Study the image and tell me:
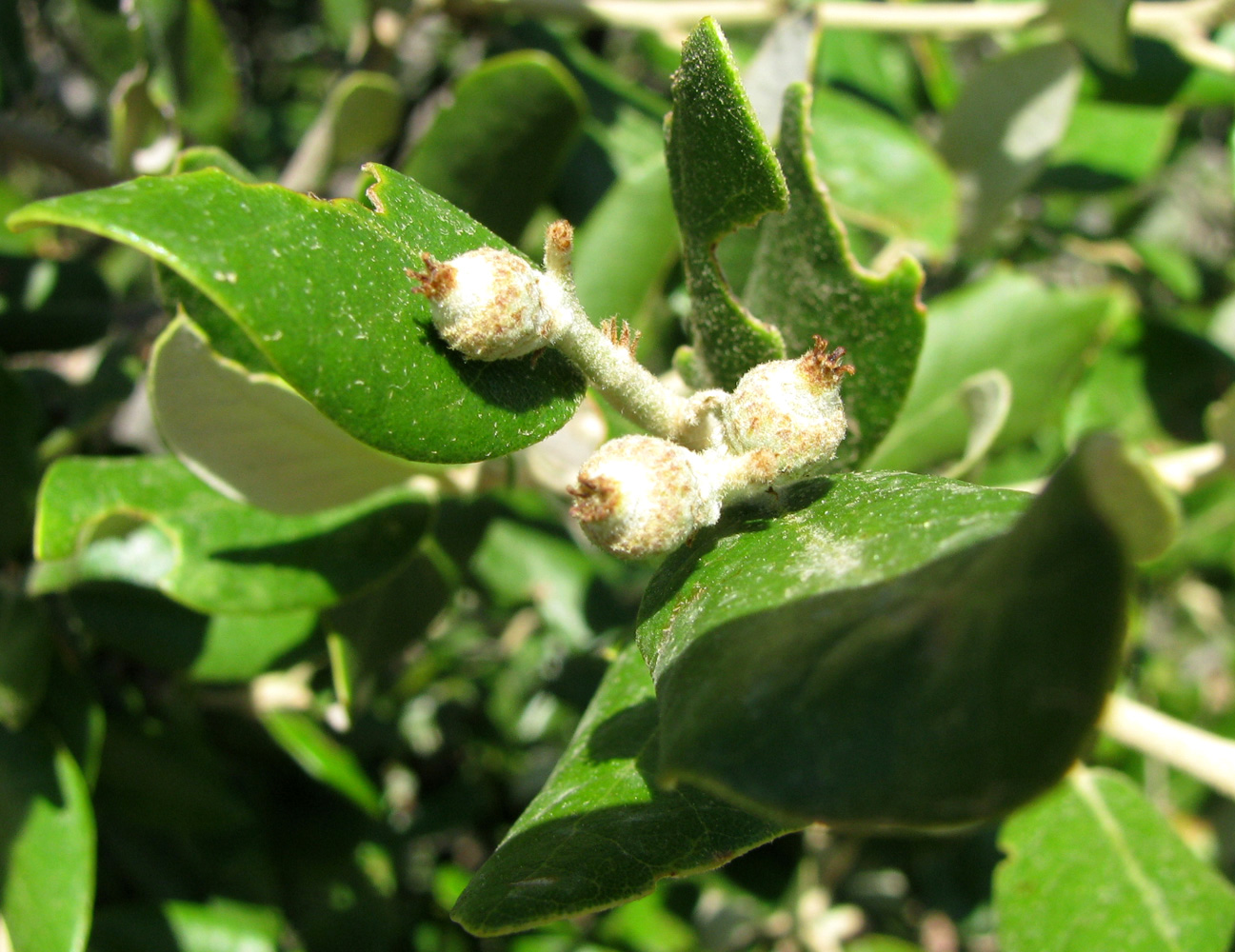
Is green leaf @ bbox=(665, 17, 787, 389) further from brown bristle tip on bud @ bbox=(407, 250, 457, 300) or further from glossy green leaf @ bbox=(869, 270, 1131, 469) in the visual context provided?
glossy green leaf @ bbox=(869, 270, 1131, 469)

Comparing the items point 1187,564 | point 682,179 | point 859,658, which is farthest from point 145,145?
point 1187,564

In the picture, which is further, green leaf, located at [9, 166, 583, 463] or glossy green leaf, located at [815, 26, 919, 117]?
glossy green leaf, located at [815, 26, 919, 117]

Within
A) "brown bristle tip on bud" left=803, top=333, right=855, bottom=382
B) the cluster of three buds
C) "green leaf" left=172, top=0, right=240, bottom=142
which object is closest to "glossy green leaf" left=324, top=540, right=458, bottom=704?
the cluster of three buds

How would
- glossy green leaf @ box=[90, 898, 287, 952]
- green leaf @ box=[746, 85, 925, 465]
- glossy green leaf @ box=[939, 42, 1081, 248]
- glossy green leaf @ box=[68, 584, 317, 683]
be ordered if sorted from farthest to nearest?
glossy green leaf @ box=[90, 898, 287, 952], glossy green leaf @ box=[939, 42, 1081, 248], glossy green leaf @ box=[68, 584, 317, 683], green leaf @ box=[746, 85, 925, 465]

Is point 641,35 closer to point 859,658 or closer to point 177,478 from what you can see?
point 177,478

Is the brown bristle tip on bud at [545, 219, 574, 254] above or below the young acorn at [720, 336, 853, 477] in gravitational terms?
above

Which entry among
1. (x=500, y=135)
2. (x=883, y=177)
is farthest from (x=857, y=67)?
(x=500, y=135)

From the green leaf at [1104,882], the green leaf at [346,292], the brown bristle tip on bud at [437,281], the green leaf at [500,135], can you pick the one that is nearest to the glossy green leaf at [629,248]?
the green leaf at [500,135]

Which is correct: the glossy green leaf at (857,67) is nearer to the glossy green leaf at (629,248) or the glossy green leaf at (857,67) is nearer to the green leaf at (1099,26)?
the green leaf at (1099,26)
